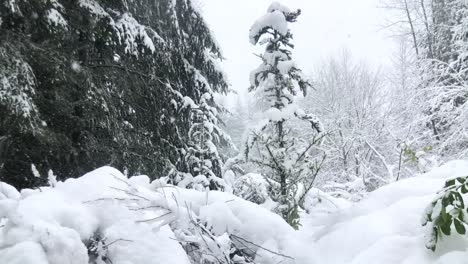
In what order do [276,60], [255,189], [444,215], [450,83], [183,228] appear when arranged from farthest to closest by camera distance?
[450,83], [276,60], [255,189], [183,228], [444,215]

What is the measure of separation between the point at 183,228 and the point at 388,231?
32.9 inches

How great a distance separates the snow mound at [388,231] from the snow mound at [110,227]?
21 centimetres

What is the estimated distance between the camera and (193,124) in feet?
26.2

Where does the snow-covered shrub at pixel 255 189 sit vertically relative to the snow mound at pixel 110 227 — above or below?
above

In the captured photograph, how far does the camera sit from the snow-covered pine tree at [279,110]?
572cm

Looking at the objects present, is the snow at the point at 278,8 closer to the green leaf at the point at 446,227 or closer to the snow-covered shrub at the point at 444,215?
the snow-covered shrub at the point at 444,215

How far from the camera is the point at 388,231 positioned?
5.69 ft

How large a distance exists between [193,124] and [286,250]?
20.3ft

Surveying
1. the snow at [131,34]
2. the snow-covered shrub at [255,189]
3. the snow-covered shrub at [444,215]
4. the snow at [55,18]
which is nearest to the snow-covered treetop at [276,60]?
the snow-covered shrub at [255,189]

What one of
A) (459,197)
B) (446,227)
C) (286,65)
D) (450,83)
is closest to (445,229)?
(446,227)

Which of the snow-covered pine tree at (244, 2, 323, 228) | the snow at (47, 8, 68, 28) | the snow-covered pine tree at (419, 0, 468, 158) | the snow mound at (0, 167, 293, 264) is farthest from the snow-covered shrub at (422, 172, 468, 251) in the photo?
the snow-covered pine tree at (419, 0, 468, 158)

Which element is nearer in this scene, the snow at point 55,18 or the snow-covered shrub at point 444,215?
the snow-covered shrub at point 444,215

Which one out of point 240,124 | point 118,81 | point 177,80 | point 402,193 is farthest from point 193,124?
point 240,124

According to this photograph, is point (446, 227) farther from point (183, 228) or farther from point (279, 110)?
point (279, 110)
